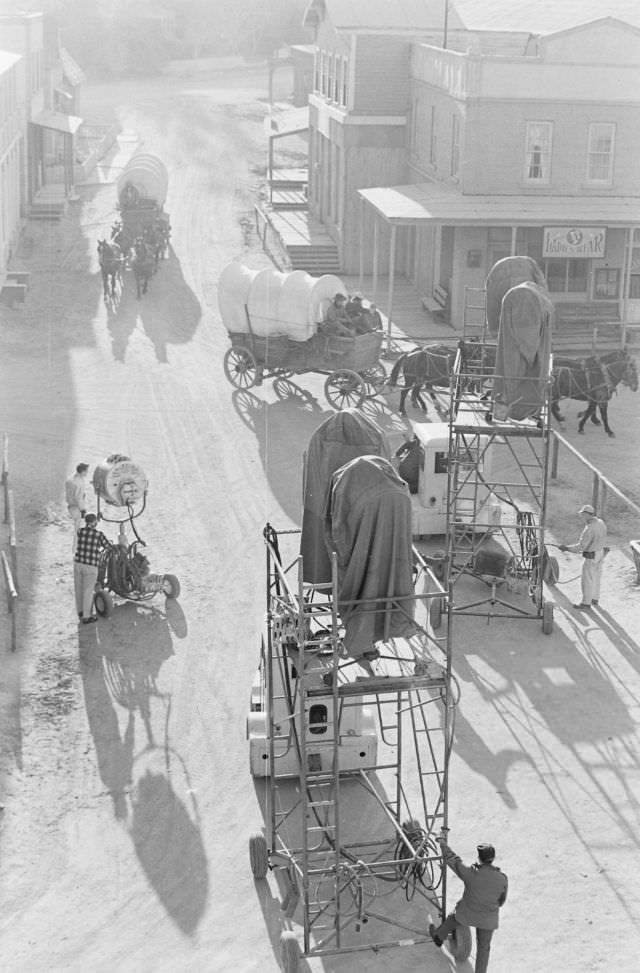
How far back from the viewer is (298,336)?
2977cm

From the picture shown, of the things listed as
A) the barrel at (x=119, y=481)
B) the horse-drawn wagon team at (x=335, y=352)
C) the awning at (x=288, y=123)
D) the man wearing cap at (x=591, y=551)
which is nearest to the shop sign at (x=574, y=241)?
the horse-drawn wagon team at (x=335, y=352)

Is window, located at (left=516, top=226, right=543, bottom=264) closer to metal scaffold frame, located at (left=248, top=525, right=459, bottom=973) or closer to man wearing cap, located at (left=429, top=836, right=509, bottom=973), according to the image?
metal scaffold frame, located at (left=248, top=525, right=459, bottom=973)

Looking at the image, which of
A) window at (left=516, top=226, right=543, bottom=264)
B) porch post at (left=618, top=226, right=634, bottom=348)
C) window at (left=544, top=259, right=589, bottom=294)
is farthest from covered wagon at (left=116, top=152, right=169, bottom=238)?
porch post at (left=618, top=226, right=634, bottom=348)

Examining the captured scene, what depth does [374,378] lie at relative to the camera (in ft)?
99.1

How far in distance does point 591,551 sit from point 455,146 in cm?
1992

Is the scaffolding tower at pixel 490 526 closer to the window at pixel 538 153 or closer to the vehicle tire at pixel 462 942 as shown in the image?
the vehicle tire at pixel 462 942

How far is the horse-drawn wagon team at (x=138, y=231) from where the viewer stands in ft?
130

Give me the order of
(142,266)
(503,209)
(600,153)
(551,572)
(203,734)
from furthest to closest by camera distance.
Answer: (142,266) < (600,153) < (503,209) < (551,572) < (203,734)

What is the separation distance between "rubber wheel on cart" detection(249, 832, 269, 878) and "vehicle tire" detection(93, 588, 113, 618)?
21.4 feet

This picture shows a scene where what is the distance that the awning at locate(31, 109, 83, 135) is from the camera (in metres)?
50.8

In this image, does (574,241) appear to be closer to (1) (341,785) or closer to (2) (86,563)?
(2) (86,563)

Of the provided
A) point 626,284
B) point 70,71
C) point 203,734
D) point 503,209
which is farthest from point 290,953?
point 70,71

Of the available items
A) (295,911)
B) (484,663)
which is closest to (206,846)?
(295,911)

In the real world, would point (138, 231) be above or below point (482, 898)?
below
